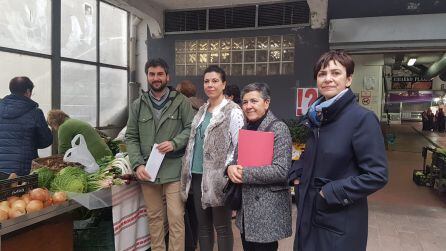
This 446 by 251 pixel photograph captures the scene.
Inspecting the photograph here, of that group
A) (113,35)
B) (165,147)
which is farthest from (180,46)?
(165,147)

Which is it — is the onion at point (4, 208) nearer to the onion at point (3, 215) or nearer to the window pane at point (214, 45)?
the onion at point (3, 215)

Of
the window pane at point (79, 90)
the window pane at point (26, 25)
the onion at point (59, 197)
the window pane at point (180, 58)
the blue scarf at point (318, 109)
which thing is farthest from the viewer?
the window pane at point (180, 58)

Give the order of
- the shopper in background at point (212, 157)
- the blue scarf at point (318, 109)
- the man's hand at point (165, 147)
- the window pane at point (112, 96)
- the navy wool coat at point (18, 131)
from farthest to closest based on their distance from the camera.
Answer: the window pane at point (112, 96) → the navy wool coat at point (18, 131) → the man's hand at point (165, 147) → the shopper in background at point (212, 157) → the blue scarf at point (318, 109)

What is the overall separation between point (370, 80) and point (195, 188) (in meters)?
5.74

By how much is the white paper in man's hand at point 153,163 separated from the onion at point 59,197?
1.94ft

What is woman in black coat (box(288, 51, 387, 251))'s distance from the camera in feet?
5.21

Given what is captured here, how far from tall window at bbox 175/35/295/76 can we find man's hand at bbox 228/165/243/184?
172 inches

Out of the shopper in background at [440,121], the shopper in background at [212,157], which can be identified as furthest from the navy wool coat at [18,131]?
the shopper in background at [440,121]

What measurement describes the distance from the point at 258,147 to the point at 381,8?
4.48 m

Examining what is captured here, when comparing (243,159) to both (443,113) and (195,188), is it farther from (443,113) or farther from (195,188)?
(443,113)

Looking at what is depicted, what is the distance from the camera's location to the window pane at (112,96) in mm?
7582

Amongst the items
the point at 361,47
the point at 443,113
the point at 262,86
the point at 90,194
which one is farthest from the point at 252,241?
the point at 443,113

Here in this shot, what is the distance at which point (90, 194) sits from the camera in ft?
8.05

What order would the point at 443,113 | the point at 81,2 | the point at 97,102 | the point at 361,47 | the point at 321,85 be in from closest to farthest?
1. the point at 321,85
2. the point at 361,47
3. the point at 81,2
4. the point at 97,102
5. the point at 443,113
